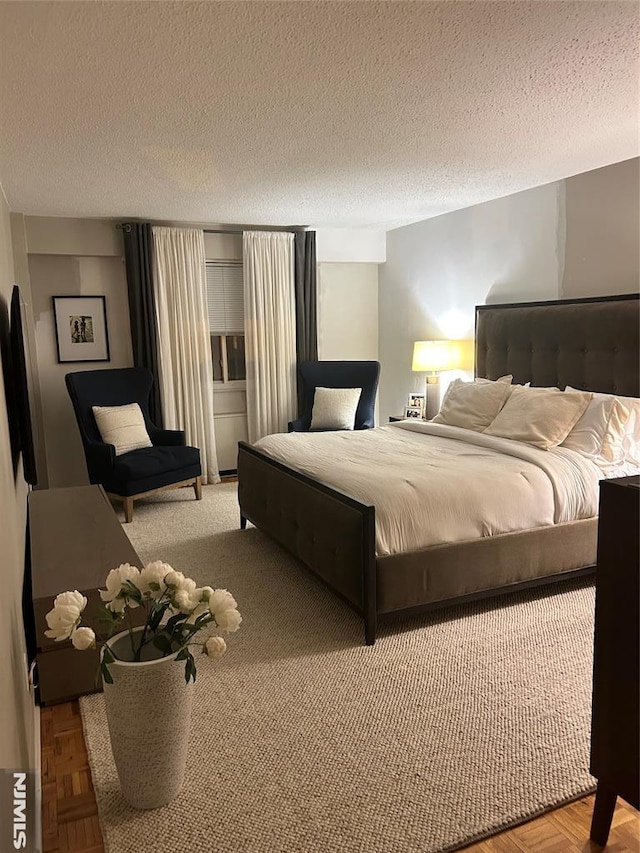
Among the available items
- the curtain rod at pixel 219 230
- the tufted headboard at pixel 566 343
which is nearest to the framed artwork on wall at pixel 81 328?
the curtain rod at pixel 219 230

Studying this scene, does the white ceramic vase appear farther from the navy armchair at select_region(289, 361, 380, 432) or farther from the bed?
the navy armchair at select_region(289, 361, 380, 432)

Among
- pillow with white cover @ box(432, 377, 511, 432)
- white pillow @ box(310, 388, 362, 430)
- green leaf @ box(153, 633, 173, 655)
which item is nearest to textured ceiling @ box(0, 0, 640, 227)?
pillow with white cover @ box(432, 377, 511, 432)

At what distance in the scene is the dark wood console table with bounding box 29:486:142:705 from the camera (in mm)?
2510

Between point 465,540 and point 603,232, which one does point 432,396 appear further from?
point 465,540

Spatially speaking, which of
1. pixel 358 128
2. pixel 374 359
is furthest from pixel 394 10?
pixel 374 359

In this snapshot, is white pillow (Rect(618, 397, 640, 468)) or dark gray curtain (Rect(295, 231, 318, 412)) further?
dark gray curtain (Rect(295, 231, 318, 412))

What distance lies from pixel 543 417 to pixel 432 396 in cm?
185

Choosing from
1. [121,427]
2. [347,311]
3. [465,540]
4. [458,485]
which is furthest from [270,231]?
[465,540]

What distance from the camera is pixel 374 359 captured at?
275 inches

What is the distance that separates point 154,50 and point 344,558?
2215mm

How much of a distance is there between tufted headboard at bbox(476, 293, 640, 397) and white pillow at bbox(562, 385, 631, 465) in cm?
32

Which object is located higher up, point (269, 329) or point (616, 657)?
point (269, 329)

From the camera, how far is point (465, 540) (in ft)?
10.1

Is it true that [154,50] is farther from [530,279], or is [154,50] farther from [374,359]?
[374,359]
